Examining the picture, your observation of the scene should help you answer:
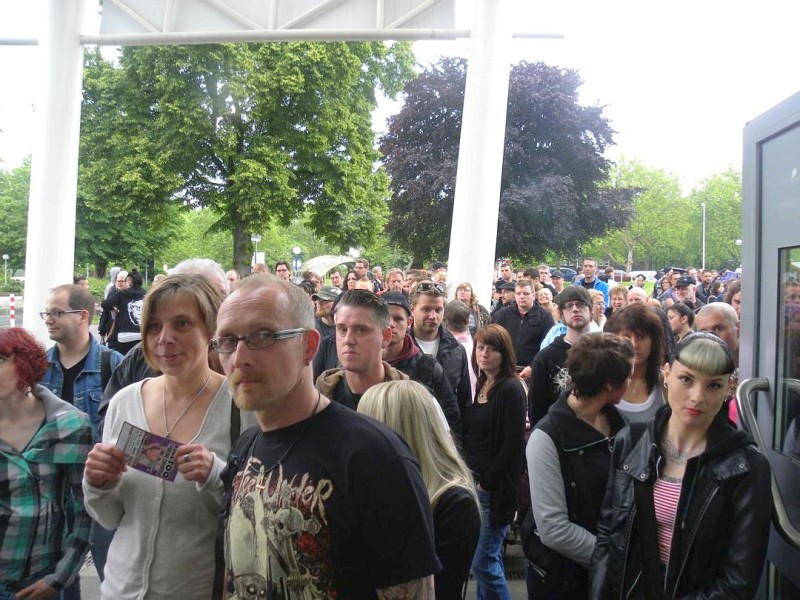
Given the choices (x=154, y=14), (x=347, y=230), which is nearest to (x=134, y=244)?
(x=347, y=230)

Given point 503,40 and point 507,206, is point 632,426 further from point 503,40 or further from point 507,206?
point 507,206

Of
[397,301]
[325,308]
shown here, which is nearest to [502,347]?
[397,301]

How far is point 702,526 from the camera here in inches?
99.3

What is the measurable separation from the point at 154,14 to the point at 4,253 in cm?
4279

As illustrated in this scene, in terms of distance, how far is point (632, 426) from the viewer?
2998 mm

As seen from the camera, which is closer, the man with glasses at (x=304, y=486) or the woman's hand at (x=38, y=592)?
the man with glasses at (x=304, y=486)

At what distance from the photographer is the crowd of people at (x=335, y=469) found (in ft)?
6.21

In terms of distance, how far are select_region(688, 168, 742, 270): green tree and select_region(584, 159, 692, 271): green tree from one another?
1583 millimetres

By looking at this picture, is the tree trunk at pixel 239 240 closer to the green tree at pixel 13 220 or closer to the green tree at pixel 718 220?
the green tree at pixel 13 220

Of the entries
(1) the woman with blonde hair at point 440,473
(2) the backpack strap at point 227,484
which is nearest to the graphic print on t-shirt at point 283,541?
(2) the backpack strap at point 227,484

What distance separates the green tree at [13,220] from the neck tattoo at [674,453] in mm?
48974

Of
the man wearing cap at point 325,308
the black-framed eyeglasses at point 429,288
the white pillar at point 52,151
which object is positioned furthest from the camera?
the white pillar at point 52,151

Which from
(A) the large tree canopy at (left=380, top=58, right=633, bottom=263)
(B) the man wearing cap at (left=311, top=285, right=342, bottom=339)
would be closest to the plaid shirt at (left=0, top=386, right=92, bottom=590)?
(B) the man wearing cap at (left=311, top=285, right=342, bottom=339)

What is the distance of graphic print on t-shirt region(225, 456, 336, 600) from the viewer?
1.86 m
